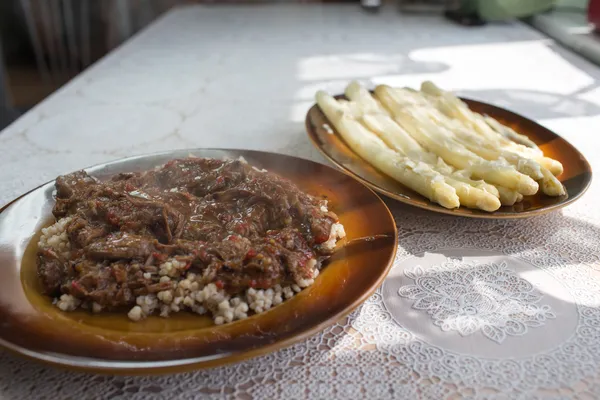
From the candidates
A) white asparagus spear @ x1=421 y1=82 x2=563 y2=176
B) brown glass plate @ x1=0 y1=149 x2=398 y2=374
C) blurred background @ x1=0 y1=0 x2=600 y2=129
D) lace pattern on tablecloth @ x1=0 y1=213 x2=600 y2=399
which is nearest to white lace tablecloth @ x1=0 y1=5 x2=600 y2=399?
lace pattern on tablecloth @ x1=0 y1=213 x2=600 y2=399

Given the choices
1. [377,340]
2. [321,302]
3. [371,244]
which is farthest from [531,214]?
[321,302]

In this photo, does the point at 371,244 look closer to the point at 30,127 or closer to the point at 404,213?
the point at 404,213

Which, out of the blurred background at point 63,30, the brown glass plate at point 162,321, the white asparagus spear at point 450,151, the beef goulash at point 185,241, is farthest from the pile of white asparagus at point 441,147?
the blurred background at point 63,30

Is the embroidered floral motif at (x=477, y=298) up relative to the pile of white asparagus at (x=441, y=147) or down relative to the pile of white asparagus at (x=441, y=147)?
down

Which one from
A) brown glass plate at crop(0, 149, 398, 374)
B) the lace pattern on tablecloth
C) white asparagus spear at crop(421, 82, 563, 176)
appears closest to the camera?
brown glass plate at crop(0, 149, 398, 374)

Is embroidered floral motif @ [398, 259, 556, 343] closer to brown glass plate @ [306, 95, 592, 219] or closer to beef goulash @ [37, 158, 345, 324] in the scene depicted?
brown glass plate @ [306, 95, 592, 219]

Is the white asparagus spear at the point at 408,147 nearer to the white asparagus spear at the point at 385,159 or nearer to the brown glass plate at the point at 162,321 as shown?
the white asparagus spear at the point at 385,159

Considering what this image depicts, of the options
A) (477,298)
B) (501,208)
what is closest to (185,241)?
(477,298)
